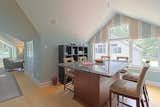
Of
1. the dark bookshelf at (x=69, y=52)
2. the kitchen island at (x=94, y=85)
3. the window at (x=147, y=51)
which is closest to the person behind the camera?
the kitchen island at (x=94, y=85)

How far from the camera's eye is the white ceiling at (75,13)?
2.93m

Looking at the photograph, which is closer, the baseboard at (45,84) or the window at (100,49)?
the baseboard at (45,84)

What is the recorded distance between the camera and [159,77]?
3.88 meters

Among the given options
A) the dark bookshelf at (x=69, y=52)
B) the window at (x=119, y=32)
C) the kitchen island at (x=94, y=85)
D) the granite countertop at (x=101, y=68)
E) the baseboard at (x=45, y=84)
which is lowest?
the baseboard at (x=45, y=84)

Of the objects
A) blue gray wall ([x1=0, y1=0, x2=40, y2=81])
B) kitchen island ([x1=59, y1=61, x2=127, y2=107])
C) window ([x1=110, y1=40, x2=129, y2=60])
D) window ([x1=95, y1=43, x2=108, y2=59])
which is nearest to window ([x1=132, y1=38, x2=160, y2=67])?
window ([x1=110, y1=40, x2=129, y2=60])

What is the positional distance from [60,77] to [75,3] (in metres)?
2.70

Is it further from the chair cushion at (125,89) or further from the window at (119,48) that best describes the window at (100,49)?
the chair cushion at (125,89)

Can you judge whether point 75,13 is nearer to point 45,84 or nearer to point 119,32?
point 119,32

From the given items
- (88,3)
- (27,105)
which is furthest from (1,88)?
(88,3)

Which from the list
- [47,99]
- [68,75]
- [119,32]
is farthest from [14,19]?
[119,32]

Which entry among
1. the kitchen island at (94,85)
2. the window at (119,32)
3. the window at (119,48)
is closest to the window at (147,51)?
the window at (119,48)

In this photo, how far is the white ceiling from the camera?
9.60 ft

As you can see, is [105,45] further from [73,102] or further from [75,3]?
[73,102]

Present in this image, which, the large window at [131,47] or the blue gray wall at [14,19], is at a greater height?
the blue gray wall at [14,19]
